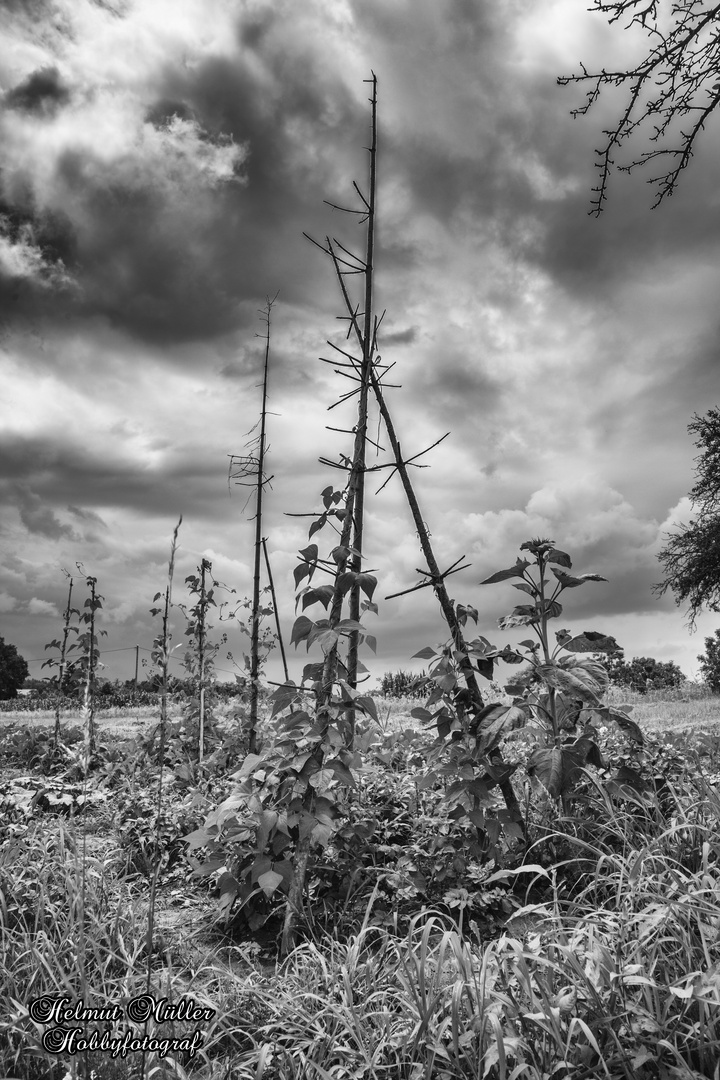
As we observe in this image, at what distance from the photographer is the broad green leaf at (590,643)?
4105 millimetres

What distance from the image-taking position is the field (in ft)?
8.46

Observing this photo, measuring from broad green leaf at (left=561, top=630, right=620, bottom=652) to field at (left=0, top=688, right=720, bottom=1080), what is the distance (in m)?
0.78

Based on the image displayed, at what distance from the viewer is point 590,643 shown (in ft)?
13.6

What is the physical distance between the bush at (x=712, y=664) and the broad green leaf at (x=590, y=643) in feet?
73.8

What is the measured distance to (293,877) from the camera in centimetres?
357

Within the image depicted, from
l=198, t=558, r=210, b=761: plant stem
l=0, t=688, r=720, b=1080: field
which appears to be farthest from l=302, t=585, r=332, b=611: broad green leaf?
l=198, t=558, r=210, b=761: plant stem

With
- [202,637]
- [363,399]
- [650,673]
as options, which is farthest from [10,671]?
[363,399]

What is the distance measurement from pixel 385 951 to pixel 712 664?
89.3 feet

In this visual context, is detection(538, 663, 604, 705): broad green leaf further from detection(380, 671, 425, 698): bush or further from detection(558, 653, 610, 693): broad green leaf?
detection(380, 671, 425, 698): bush

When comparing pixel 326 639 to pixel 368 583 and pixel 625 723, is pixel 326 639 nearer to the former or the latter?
pixel 368 583

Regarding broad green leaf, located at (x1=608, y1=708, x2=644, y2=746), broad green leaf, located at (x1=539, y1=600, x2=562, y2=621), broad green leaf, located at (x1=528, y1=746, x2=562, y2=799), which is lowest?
broad green leaf, located at (x1=528, y1=746, x2=562, y2=799)

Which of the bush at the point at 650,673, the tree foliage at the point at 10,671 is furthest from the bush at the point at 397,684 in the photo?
the tree foliage at the point at 10,671

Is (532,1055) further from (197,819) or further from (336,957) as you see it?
(197,819)

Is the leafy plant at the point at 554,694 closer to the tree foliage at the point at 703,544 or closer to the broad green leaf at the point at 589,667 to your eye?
the broad green leaf at the point at 589,667
